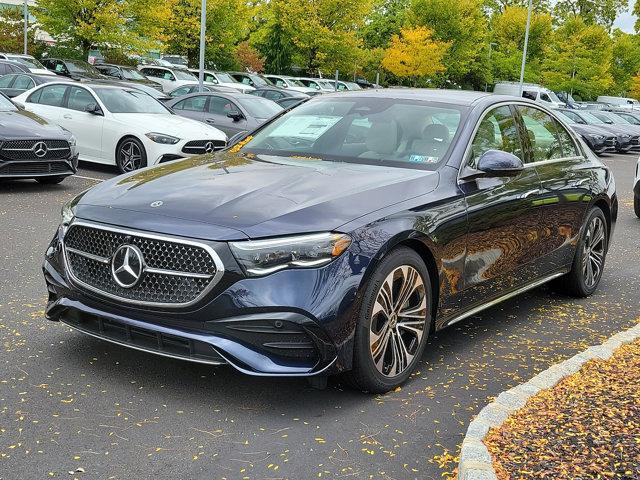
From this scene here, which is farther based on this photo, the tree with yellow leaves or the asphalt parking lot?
the tree with yellow leaves

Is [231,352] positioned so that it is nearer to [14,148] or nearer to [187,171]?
[187,171]

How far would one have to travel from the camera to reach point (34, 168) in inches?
437

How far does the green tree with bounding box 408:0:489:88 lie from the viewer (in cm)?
5556

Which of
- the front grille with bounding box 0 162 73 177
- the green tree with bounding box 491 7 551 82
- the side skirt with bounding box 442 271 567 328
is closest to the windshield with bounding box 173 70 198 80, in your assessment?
the front grille with bounding box 0 162 73 177

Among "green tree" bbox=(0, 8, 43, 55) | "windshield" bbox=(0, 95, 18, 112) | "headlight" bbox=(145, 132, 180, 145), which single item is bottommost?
"headlight" bbox=(145, 132, 180, 145)

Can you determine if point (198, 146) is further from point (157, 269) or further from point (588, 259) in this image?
point (157, 269)

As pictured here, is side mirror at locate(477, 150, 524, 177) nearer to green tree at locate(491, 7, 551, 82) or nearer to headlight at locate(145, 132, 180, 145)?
headlight at locate(145, 132, 180, 145)

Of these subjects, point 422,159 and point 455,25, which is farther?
point 455,25

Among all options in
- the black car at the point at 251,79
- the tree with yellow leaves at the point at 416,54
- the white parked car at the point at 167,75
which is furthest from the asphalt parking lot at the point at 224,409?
the tree with yellow leaves at the point at 416,54

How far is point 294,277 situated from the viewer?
3.84 m

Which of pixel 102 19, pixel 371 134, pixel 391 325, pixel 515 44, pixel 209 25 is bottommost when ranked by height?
pixel 391 325

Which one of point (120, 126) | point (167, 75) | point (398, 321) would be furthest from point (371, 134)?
point (167, 75)

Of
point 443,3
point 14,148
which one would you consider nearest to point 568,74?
point 443,3

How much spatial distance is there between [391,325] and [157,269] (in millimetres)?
1275
